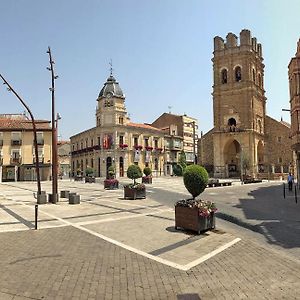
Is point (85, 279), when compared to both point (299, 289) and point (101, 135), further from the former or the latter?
point (101, 135)

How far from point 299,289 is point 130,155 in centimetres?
5603

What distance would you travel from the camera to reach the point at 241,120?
52.8 m

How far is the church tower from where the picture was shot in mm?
59844

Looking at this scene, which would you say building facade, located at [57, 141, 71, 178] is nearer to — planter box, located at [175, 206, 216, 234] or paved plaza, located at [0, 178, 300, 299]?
paved plaza, located at [0, 178, 300, 299]

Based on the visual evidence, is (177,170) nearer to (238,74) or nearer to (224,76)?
(224,76)

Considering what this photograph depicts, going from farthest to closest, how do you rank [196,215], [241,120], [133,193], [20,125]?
[241,120]
[20,125]
[133,193]
[196,215]

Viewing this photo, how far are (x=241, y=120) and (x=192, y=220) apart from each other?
1793 inches

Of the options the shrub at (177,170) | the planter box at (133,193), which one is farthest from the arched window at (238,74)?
the planter box at (133,193)

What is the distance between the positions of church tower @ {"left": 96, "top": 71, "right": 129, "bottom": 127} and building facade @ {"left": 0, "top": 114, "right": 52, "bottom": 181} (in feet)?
39.8

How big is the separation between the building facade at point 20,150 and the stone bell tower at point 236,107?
27230 mm

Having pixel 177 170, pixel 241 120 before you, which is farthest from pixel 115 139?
pixel 241 120

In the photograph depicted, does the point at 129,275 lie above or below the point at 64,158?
below

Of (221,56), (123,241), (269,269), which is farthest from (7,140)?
(269,269)

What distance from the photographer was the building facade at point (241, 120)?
172 feet
